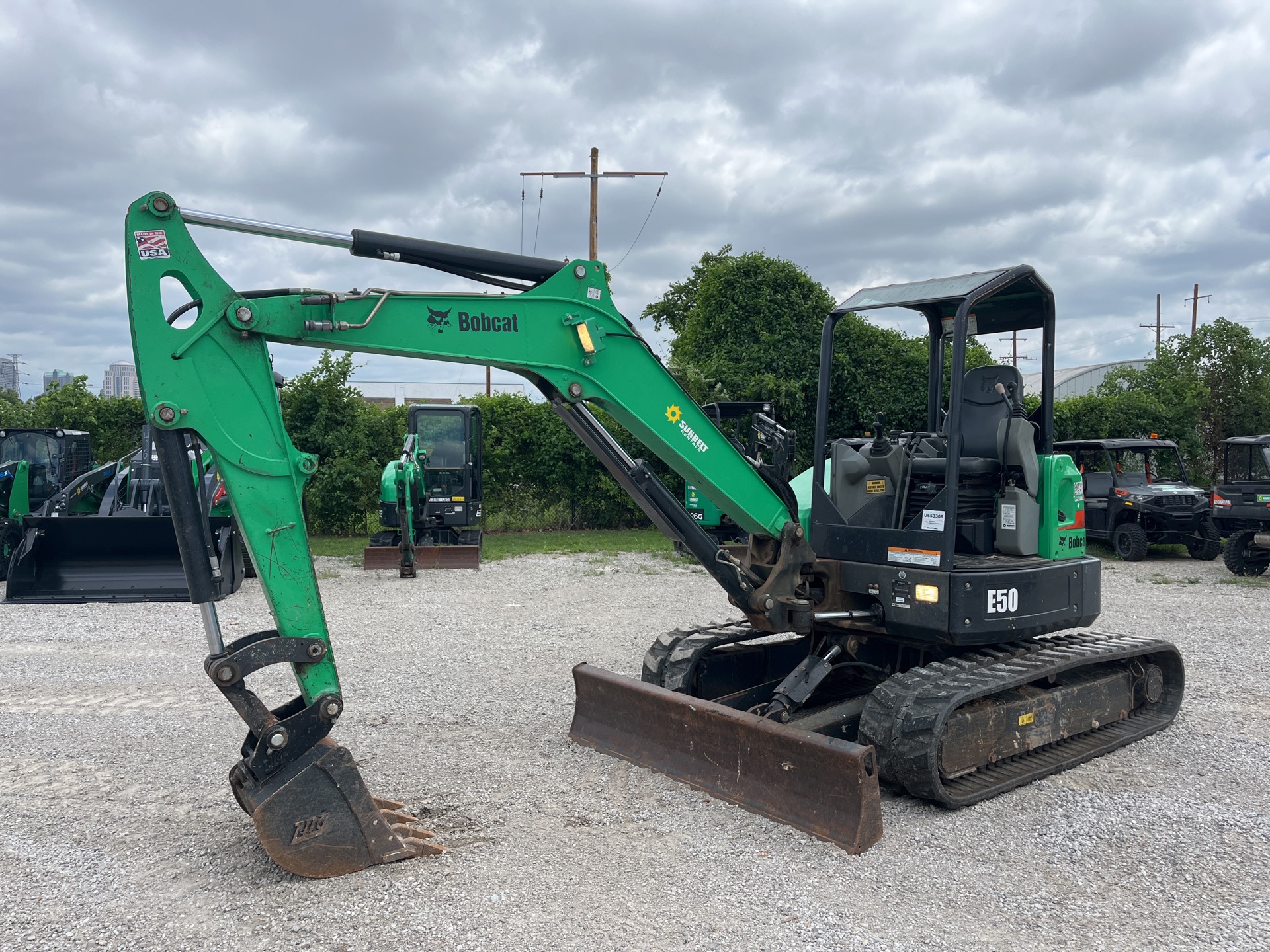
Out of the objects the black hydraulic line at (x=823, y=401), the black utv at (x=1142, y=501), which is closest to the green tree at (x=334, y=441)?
the black utv at (x=1142, y=501)

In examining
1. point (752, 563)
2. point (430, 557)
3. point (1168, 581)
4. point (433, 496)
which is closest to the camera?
point (752, 563)

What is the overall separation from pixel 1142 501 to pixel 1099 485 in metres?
0.76

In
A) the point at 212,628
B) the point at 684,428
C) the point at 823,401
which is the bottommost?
the point at 212,628

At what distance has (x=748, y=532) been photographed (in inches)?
224

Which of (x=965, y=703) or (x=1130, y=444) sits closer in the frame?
(x=965, y=703)

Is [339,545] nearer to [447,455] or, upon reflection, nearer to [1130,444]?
[447,455]

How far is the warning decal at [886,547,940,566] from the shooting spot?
525 centimetres

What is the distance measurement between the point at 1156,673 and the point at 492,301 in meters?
5.03

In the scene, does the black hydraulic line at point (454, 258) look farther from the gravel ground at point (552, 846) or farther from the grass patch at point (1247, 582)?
the grass patch at point (1247, 582)

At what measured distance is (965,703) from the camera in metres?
5.20

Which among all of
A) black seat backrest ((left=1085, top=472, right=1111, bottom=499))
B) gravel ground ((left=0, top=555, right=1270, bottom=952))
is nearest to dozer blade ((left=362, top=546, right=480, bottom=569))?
gravel ground ((left=0, top=555, right=1270, bottom=952))

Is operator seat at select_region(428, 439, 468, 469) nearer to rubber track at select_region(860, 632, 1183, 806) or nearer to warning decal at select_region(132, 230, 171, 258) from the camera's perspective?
rubber track at select_region(860, 632, 1183, 806)

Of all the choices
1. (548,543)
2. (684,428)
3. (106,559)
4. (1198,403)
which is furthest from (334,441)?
(1198,403)

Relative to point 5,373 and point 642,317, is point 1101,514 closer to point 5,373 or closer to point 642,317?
point 642,317
